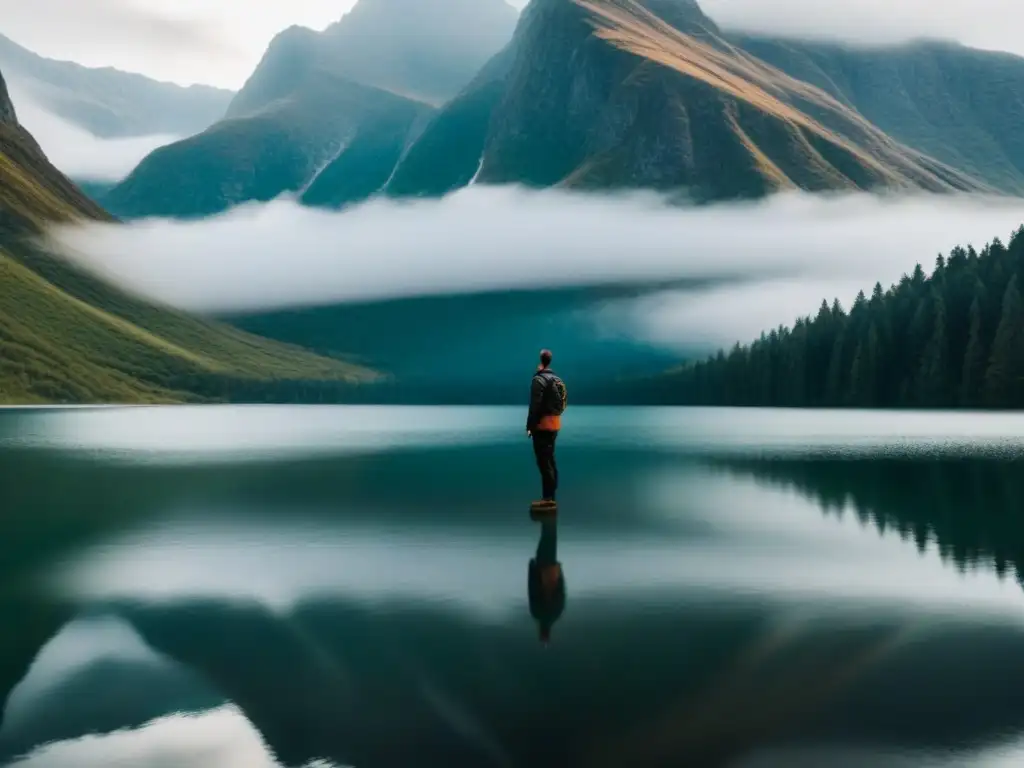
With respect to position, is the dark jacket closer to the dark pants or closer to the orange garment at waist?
the orange garment at waist

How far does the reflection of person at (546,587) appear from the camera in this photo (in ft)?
51.9

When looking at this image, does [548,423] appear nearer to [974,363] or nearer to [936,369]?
[974,363]

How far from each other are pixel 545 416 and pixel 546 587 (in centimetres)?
1203

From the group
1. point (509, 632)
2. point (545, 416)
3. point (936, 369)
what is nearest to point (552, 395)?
point (545, 416)

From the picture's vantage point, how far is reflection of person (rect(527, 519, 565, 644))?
15805 millimetres

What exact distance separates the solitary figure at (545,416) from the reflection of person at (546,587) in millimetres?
5951

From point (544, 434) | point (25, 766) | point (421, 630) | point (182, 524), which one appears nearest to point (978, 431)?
point (544, 434)

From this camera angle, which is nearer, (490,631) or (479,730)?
(479,730)

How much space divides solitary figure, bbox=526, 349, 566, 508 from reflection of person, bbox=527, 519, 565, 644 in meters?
5.95

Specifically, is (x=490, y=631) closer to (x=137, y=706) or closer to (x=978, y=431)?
(x=137, y=706)

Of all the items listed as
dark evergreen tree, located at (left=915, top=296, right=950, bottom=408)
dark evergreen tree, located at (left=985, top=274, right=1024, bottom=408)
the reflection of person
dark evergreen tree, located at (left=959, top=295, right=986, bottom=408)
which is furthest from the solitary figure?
dark evergreen tree, located at (left=915, top=296, right=950, bottom=408)

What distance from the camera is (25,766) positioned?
980 cm

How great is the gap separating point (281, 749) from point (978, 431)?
8657 cm

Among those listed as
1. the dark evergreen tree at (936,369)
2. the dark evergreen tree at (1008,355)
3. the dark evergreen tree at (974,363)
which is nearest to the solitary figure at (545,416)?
the dark evergreen tree at (1008,355)
